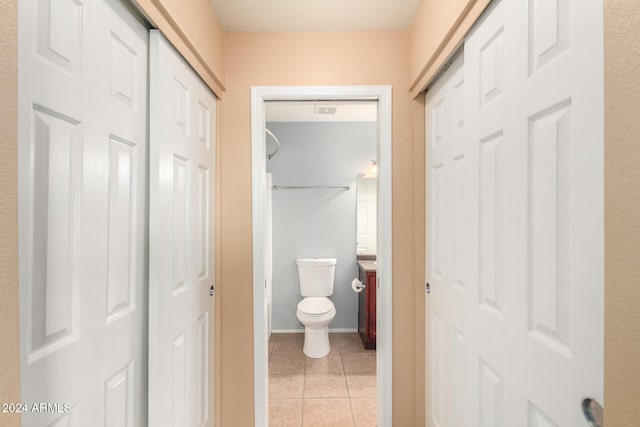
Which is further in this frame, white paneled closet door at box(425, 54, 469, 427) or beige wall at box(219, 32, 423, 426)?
beige wall at box(219, 32, 423, 426)

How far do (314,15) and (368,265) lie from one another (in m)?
2.35

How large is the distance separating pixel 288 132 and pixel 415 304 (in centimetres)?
248

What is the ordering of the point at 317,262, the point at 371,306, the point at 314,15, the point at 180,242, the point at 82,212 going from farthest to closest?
the point at 317,262
the point at 371,306
the point at 314,15
the point at 180,242
the point at 82,212

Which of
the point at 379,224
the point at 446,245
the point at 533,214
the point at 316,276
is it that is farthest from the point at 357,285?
the point at 533,214

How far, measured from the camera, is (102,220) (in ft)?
2.95

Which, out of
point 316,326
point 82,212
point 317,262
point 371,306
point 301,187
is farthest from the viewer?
point 301,187

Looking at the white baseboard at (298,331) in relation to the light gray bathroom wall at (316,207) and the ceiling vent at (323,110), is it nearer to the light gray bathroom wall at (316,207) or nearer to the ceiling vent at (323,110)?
the light gray bathroom wall at (316,207)

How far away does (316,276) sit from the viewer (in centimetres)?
342

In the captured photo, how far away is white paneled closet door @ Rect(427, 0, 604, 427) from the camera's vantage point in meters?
0.66

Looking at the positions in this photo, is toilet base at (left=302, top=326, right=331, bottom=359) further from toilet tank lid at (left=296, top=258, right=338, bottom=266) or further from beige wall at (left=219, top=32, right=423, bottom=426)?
beige wall at (left=219, top=32, right=423, bottom=426)

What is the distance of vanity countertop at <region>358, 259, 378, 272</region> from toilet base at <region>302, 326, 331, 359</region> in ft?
2.30

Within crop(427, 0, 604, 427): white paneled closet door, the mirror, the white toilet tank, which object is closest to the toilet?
the white toilet tank

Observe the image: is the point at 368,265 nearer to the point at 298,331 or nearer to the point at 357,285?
the point at 357,285

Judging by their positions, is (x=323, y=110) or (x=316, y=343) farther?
(x=323, y=110)
